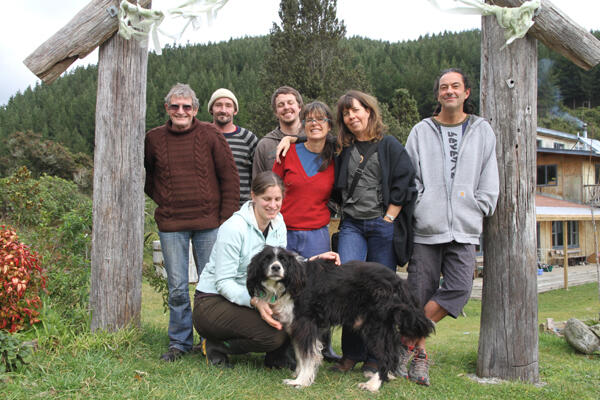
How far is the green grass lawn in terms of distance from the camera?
3.28m

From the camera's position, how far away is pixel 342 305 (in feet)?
12.0

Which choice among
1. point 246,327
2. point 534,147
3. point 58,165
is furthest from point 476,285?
point 58,165

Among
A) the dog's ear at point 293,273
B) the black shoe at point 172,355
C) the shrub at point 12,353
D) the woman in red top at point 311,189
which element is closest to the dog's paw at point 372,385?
the woman in red top at point 311,189

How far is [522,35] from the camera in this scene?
396cm

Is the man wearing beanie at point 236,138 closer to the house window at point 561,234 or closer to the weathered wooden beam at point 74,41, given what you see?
the weathered wooden beam at point 74,41

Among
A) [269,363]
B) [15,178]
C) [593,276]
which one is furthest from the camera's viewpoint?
[593,276]

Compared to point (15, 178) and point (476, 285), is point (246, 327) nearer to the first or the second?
point (15, 178)

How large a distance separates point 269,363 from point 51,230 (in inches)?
111

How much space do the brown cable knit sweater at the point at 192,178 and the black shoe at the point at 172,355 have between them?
3.44 ft

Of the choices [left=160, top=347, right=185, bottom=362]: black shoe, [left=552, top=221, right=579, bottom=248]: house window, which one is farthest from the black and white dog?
[left=552, top=221, right=579, bottom=248]: house window

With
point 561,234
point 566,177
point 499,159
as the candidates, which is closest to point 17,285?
point 499,159

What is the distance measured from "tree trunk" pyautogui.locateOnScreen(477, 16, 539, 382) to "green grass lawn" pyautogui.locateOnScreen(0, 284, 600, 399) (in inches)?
11.4

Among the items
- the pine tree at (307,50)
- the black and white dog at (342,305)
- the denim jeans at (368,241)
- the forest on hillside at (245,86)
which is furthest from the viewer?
the forest on hillside at (245,86)

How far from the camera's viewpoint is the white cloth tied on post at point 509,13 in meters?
3.93
